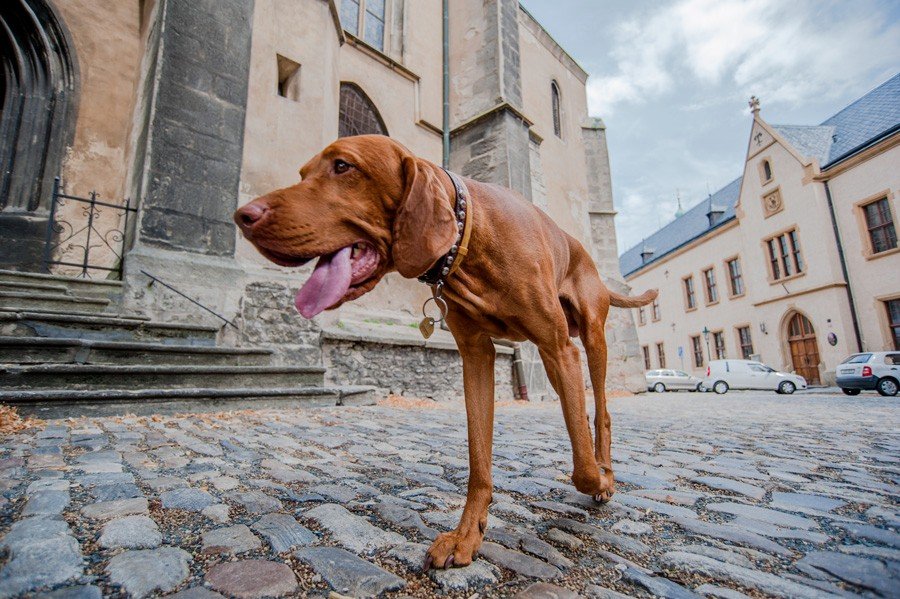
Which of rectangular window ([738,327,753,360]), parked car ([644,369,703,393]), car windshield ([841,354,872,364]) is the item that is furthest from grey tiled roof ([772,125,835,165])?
parked car ([644,369,703,393])

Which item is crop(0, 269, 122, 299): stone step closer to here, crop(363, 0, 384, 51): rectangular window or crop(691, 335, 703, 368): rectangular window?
crop(363, 0, 384, 51): rectangular window

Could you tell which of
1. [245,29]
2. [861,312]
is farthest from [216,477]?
[861,312]

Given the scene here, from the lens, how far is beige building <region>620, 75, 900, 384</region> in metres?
17.4

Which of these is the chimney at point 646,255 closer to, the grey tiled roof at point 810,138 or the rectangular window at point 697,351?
the rectangular window at point 697,351

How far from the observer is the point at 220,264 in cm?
558

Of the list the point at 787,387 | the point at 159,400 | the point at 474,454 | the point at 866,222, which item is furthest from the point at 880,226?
the point at 159,400

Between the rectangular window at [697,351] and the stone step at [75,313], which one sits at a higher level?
the rectangular window at [697,351]

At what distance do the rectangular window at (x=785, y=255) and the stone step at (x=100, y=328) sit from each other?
2458cm

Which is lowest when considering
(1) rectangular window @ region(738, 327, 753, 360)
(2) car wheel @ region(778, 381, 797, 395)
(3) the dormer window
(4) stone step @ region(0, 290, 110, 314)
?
(2) car wheel @ region(778, 381, 797, 395)

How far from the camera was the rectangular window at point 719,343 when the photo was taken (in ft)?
85.0

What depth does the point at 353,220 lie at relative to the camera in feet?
4.47

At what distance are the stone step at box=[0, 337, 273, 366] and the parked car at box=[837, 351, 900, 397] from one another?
16495 mm

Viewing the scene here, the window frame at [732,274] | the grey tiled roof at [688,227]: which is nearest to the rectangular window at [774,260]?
the window frame at [732,274]

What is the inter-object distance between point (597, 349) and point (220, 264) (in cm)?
508
